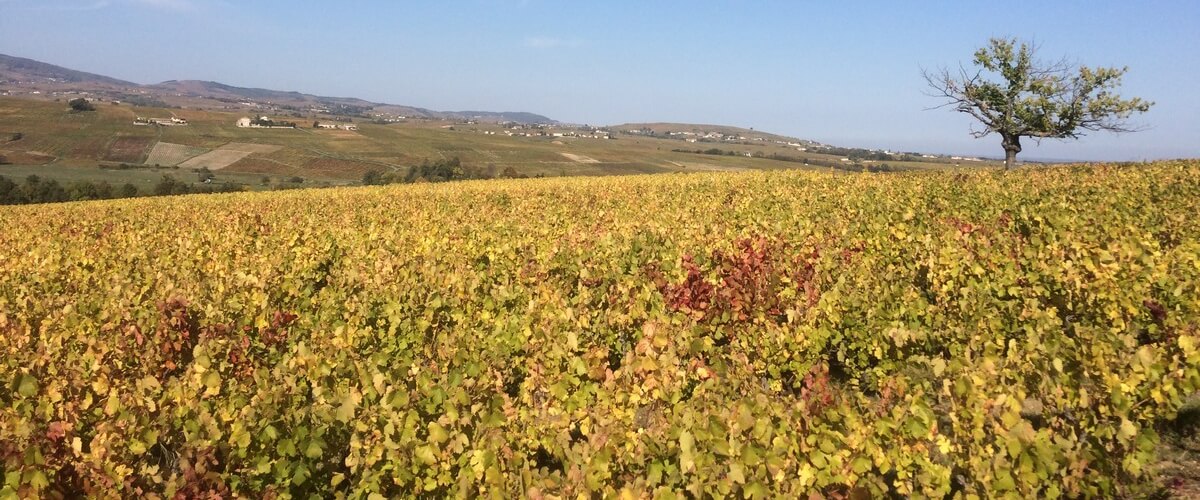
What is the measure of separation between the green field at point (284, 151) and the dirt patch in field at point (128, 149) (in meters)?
0.14

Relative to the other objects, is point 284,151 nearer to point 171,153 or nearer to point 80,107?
point 171,153

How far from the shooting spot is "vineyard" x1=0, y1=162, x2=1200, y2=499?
4.12 m

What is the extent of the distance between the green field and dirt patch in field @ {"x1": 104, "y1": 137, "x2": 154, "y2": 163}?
0.14m

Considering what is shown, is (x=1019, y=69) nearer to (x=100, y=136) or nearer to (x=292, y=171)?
(x=292, y=171)

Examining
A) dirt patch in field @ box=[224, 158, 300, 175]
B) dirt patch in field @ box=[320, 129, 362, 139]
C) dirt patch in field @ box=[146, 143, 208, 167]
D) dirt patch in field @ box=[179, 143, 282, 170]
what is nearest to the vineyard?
dirt patch in field @ box=[224, 158, 300, 175]

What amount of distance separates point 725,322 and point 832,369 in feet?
5.53

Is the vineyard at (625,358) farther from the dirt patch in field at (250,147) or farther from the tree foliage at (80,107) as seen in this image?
the tree foliage at (80,107)

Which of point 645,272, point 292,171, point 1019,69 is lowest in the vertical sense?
point 292,171

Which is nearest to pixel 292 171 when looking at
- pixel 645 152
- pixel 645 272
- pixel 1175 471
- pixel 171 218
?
pixel 645 152

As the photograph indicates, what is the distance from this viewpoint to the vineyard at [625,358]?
13.5 ft

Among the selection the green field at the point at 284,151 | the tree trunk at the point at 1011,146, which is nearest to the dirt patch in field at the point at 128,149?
the green field at the point at 284,151

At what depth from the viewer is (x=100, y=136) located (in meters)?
107

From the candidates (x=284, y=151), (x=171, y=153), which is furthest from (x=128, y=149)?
(x=284, y=151)

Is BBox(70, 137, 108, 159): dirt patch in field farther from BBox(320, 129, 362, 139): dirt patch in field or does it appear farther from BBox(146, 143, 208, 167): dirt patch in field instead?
BBox(320, 129, 362, 139): dirt patch in field
